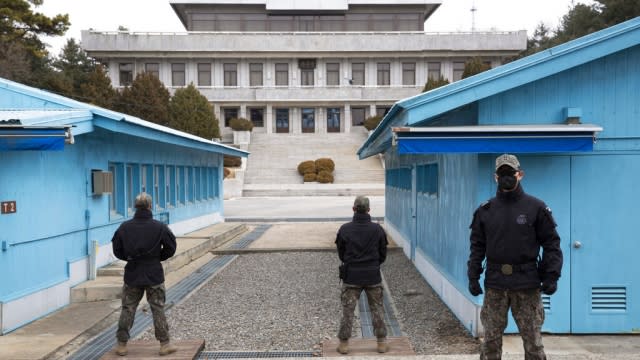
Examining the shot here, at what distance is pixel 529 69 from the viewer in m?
6.76

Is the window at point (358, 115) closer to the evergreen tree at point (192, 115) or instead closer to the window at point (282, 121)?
the window at point (282, 121)

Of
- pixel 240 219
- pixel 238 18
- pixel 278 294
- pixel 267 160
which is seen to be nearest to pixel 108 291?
pixel 278 294

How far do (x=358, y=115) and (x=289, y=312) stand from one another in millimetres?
53294

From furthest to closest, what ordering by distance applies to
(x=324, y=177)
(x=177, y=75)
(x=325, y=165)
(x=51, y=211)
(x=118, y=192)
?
(x=177, y=75) < (x=325, y=165) < (x=324, y=177) < (x=118, y=192) < (x=51, y=211)

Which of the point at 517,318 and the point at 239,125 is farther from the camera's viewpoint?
the point at 239,125

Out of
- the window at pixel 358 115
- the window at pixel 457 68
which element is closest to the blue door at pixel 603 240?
the window at pixel 358 115

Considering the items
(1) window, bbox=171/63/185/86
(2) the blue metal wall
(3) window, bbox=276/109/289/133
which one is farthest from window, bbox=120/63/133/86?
(2) the blue metal wall

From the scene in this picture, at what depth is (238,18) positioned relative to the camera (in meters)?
64.3

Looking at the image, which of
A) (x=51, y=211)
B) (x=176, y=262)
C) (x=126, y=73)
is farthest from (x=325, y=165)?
(x=51, y=211)

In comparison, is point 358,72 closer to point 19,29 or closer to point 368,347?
point 19,29

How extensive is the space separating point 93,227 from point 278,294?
357 centimetres

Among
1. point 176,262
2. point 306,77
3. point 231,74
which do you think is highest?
point 231,74

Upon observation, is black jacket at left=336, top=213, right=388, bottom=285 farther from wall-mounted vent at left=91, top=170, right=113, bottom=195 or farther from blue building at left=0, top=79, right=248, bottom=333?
wall-mounted vent at left=91, top=170, right=113, bottom=195

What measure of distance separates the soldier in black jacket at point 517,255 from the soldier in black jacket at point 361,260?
154 cm
